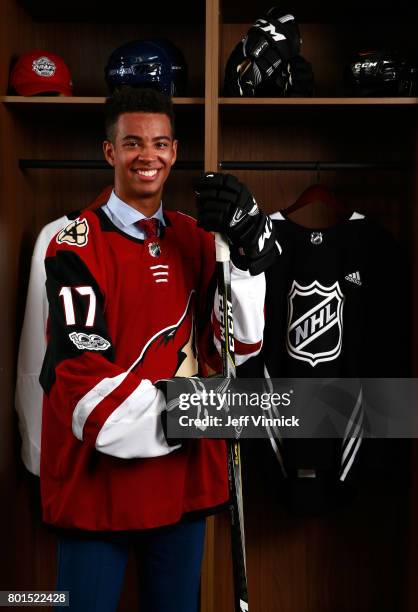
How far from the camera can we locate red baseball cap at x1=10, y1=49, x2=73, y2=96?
183 centimetres

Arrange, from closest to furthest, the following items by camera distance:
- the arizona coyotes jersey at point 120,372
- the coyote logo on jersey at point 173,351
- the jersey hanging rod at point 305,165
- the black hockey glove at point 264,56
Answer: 1. the arizona coyotes jersey at point 120,372
2. the coyote logo on jersey at point 173,351
3. the black hockey glove at point 264,56
4. the jersey hanging rod at point 305,165

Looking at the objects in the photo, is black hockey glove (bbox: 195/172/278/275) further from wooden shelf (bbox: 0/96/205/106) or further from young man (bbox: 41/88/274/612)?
wooden shelf (bbox: 0/96/205/106)

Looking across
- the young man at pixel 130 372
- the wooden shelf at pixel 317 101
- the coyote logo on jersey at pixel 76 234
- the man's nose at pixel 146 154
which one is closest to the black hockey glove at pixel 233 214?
the young man at pixel 130 372

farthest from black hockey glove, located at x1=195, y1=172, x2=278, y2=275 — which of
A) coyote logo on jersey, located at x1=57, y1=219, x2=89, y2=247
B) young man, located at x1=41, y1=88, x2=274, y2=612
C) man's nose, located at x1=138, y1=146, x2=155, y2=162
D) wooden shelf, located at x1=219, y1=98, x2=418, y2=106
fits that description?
wooden shelf, located at x1=219, y1=98, x2=418, y2=106

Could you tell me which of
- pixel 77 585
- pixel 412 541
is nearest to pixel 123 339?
pixel 77 585

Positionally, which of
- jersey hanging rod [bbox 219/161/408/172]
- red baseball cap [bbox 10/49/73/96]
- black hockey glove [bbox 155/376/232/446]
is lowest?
black hockey glove [bbox 155/376/232/446]

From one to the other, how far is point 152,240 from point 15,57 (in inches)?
33.9

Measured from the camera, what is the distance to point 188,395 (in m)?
1.28

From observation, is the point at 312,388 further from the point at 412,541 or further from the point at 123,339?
the point at 123,339

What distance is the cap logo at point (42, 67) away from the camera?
1.84 meters

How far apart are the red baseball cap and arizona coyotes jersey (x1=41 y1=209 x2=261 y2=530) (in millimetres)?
598

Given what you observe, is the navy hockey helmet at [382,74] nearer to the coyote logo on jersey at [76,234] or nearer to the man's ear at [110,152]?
the man's ear at [110,152]

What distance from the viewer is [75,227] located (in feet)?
4.52

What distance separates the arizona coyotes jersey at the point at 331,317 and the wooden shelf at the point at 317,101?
0.30m
